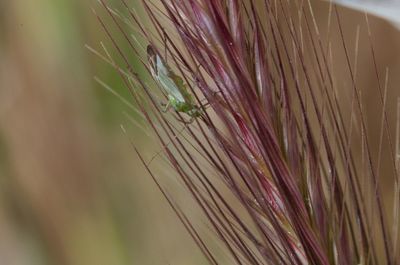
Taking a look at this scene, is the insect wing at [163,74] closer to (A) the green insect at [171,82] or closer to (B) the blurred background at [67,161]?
(A) the green insect at [171,82]

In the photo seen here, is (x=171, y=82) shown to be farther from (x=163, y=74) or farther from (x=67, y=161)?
(x=67, y=161)

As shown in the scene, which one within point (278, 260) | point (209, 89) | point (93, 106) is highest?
point (93, 106)

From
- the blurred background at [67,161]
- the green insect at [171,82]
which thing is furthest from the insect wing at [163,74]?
the blurred background at [67,161]

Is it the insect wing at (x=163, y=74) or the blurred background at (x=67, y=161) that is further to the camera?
the blurred background at (x=67, y=161)

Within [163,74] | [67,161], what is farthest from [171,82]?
[67,161]

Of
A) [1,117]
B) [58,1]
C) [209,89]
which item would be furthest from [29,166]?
[209,89]

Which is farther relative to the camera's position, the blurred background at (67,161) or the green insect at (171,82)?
the blurred background at (67,161)

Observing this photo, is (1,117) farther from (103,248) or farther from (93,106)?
(103,248)

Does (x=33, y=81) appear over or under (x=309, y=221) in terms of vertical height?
over
